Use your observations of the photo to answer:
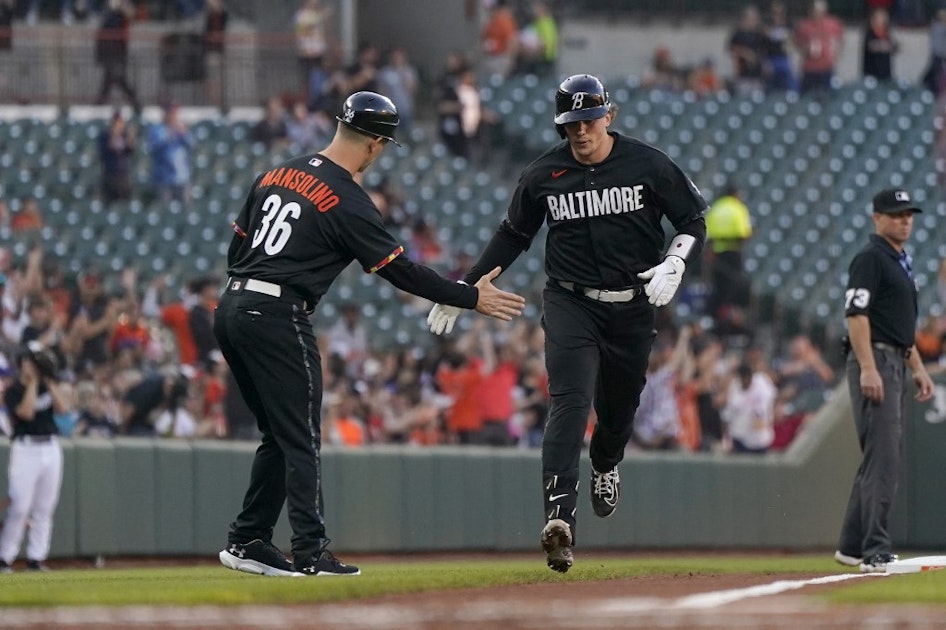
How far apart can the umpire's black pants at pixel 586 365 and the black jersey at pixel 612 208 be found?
0.12m

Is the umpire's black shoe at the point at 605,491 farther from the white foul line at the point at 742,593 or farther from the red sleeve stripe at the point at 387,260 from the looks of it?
the red sleeve stripe at the point at 387,260

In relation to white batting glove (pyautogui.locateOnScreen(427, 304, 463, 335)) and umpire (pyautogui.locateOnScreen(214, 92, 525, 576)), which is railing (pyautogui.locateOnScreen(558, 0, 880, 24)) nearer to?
white batting glove (pyautogui.locateOnScreen(427, 304, 463, 335))

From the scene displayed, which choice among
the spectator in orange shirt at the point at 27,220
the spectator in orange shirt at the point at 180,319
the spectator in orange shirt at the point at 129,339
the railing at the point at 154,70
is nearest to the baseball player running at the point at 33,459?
the spectator in orange shirt at the point at 129,339

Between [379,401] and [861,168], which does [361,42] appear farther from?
[379,401]

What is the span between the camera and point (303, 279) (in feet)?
26.6

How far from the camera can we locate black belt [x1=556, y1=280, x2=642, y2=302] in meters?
8.59

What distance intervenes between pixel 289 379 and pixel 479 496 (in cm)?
747

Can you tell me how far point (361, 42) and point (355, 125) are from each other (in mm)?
17892

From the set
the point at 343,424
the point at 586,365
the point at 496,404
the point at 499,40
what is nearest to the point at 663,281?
the point at 586,365

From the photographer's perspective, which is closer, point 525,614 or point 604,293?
point 525,614

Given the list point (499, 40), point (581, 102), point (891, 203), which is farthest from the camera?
point (499, 40)

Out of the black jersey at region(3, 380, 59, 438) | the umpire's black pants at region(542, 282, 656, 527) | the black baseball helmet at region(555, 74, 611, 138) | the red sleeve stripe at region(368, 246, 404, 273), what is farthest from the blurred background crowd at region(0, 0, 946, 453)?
the black baseball helmet at region(555, 74, 611, 138)

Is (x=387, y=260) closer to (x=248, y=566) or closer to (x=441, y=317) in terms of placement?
(x=441, y=317)

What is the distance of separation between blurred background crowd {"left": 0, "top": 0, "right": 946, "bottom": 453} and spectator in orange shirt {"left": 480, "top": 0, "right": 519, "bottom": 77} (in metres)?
0.02
